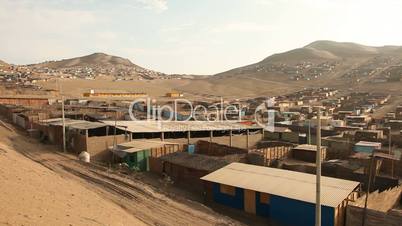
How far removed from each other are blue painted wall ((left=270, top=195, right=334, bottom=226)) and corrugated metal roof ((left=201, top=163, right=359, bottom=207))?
25 cm

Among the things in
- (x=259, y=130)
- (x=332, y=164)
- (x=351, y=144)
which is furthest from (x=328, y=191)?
(x=259, y=130)

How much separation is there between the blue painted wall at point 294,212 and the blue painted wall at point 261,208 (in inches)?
19.3

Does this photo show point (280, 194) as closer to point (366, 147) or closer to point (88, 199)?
point (88, 199)

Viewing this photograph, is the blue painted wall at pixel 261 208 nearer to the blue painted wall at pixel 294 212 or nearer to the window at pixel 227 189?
the blue painted wall at pixel 294 212

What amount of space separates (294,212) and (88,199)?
348 inches

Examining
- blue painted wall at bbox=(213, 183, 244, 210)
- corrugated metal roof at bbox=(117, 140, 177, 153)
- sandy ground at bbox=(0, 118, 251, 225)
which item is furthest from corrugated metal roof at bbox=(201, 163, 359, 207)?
corrugated metal roof at bbox=(117, 140, 177, 153)

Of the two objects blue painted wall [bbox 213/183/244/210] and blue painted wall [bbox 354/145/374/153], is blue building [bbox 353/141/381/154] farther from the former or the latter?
blue painted wall [bbox 213/183/244/210]

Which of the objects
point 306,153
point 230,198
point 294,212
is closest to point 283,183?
point 294,212

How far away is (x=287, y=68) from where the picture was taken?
19238cm

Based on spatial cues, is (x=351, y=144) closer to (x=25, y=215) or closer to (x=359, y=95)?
(x=25, y=215)

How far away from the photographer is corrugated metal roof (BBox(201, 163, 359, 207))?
16.4 metres

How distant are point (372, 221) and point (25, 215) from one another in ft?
41.4

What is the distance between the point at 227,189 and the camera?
19.4m

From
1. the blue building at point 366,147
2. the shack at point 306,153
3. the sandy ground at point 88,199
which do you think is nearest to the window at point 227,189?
the sandy ground at point 88,199
